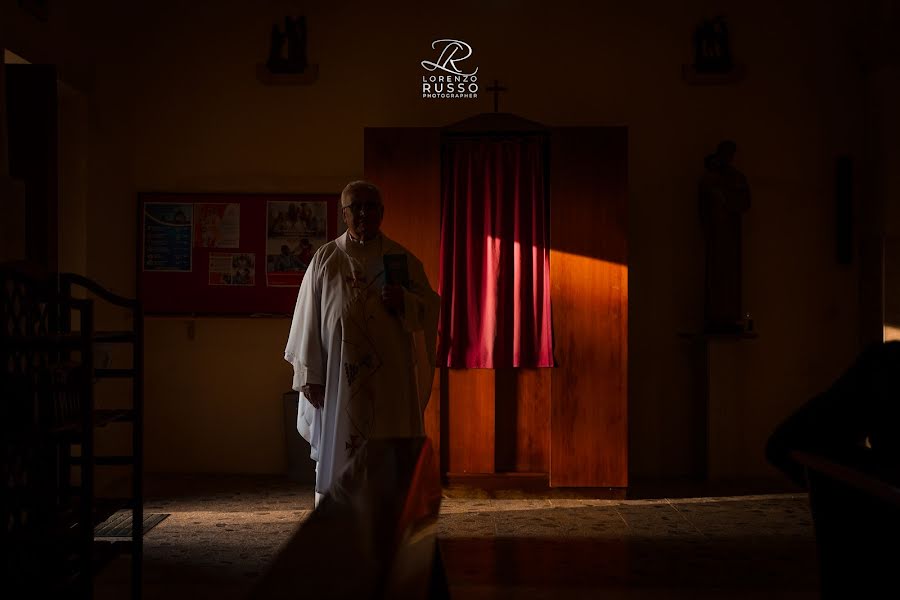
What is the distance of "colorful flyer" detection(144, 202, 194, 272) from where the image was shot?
573cm

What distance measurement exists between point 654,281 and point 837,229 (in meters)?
1.19

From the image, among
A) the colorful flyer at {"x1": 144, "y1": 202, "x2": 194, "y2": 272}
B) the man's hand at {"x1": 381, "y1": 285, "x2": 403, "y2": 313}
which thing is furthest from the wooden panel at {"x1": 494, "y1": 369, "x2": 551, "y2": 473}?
the colorful flyer at {"x1": 144, "y1": 202, "x2": 194, "y2": 272}

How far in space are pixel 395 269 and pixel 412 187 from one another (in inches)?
51.9

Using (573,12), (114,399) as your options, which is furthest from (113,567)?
(573,12)

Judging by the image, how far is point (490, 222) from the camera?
5109mm

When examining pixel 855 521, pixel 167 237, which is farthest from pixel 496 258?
pixel 855 521

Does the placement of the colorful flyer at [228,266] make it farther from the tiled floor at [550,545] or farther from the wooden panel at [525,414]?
the wooden panel at [525,414]

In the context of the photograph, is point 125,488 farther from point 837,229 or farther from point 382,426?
point 837,229

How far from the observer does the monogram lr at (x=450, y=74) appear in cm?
570

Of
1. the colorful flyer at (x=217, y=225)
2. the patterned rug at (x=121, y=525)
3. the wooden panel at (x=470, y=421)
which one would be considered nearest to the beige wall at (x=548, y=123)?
the colorful flyer at (x=217, y=225)

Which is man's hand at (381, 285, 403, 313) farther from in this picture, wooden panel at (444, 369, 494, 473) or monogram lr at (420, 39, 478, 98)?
monogram lr at (420, 39, 478, 98)

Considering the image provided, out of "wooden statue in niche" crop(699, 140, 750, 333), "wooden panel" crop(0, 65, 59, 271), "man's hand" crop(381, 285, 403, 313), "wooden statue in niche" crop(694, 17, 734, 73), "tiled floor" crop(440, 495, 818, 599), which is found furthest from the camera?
"wooden statue in niche" crop(694, 17, 734, 73)

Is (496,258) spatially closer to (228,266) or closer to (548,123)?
(548,123)

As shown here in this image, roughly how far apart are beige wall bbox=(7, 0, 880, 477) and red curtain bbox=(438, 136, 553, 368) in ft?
2.31
